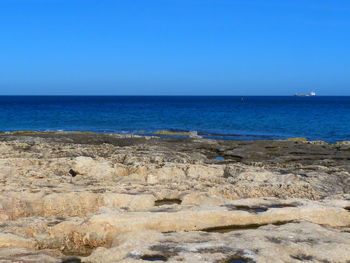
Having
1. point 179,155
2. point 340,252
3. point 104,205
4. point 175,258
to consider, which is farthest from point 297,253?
point 179,155

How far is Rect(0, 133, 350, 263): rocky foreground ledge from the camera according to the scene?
38.2 feet

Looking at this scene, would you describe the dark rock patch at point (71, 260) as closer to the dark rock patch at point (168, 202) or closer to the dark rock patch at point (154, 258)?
the dark rock patch at point (154, 258)

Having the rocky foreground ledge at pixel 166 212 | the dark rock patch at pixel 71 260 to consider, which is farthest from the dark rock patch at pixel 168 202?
the dark rock patch at pixel 71 260

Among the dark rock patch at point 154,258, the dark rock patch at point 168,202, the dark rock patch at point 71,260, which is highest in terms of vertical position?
the dark rock patch at point 154,258

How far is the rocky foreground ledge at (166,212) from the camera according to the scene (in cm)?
1163

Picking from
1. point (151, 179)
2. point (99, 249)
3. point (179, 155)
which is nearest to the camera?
point (99, 249)

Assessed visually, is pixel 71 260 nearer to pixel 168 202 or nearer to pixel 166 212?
pixel 166 212

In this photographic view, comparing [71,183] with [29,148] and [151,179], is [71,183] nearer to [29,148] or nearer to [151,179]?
[151,179]

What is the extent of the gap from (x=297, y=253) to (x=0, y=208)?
10169 mm

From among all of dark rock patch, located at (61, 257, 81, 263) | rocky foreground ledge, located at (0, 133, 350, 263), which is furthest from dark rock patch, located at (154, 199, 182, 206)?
dark rock patch, located at (61, 257, 81, 263)

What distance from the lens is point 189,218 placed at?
1429cm

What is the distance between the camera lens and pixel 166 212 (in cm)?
1438

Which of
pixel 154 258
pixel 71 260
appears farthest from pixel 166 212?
pixel 71 260

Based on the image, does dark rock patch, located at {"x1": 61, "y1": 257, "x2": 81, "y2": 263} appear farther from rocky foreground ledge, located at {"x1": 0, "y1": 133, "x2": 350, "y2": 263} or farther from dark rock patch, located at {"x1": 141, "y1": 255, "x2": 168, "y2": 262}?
dark rock patch, located at {"x1": 141, "y1": 255, "x2": 168, "y2": 262}
